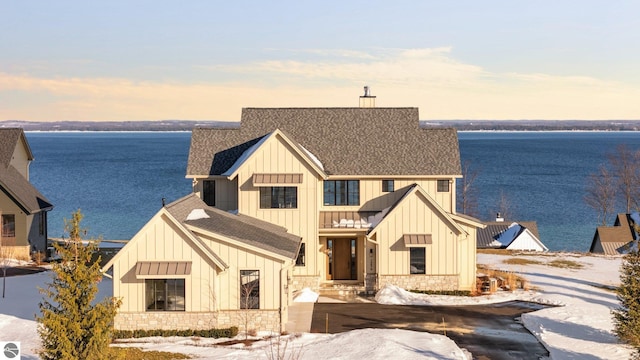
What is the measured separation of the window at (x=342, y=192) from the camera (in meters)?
38.1

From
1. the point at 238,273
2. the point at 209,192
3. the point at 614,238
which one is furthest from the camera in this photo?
the point at 614,238

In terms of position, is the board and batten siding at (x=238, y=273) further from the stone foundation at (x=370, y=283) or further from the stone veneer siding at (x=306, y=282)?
the stone foundation at (x=370, y=283)

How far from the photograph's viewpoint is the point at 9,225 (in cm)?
4188

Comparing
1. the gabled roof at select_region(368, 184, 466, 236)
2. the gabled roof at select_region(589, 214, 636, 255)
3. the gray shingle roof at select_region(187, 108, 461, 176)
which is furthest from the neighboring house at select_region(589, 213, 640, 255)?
the gabled roof at select_region(368, 184, 466, 236)

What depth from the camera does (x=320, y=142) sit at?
130 ft

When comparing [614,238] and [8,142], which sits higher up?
[8,142]

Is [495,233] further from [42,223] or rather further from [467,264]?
[42,223]

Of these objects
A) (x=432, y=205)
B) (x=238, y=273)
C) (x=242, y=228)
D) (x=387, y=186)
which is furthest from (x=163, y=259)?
(x=387, y=186)

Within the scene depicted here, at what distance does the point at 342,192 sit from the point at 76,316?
20.3 metres

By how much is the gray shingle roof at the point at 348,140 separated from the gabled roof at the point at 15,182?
10.5m

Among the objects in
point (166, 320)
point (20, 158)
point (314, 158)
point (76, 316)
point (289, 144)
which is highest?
point (20, 158)

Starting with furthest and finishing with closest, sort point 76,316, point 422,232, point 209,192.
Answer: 1. point 209,192
2. point 422,232
3. point 76,316

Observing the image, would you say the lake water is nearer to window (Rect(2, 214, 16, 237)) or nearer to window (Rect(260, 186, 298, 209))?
window (Rect(2, 214, 16, 237))

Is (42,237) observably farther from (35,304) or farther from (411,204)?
(411,204)
